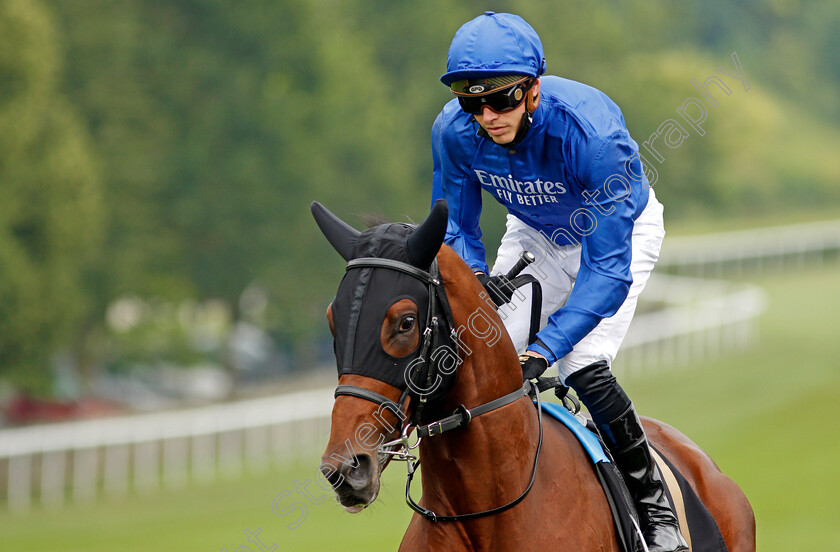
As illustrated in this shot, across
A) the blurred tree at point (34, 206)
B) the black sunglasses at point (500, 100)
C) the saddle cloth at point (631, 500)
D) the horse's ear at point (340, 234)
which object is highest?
the black sunglasses at point (500, 100)

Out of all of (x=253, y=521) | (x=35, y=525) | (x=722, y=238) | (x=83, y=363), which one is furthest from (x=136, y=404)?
(x=722, y=238)

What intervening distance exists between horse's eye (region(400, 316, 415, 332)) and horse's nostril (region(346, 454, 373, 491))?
33 centimetres

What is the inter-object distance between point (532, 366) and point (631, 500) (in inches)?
24.2

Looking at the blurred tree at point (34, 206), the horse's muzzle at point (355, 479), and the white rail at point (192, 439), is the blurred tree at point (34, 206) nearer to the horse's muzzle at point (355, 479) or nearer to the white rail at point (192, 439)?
the white rail at point (192, 439)

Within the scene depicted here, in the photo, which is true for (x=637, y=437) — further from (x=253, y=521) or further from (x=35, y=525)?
(x=35, y=525)

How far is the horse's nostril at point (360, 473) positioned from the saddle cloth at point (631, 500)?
3.37 feet

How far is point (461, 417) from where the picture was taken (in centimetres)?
281

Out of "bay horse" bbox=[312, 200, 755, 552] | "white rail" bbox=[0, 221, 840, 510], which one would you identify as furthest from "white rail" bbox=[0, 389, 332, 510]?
"bay horse" bbox=[312, 200, 755, 552]

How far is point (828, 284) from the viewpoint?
23094 mm

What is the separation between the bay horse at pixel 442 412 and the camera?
256cm

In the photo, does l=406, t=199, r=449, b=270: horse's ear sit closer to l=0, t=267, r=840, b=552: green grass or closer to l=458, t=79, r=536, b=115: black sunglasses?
l=458, t=79, r=536, b=115: black sunglasses

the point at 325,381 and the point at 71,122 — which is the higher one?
the point at 71,122

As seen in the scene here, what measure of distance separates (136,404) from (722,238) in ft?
45.8

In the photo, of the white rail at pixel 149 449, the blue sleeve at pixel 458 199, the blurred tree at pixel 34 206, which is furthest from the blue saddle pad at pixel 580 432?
the blurred tree at pixel 34 206
